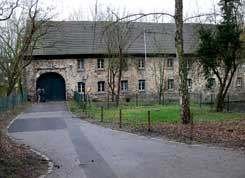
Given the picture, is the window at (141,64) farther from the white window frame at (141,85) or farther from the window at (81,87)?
the window at (81,87)

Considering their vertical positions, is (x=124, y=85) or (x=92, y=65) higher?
(x=92, y=65)

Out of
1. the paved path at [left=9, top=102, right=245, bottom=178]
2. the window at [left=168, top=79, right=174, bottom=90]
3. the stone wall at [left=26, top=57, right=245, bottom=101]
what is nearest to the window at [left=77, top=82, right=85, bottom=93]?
the stone wall at [left=26, top=57, right=245, bottom=101]

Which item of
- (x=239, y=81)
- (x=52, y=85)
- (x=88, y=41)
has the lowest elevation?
(x=52, y=85)

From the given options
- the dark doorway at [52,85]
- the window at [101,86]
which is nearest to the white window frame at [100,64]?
the window at [101,86]

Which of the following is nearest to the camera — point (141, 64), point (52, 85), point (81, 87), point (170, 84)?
point (52, 85)

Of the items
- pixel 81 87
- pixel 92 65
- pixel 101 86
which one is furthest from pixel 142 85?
pixel 81 87

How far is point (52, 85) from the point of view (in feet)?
184

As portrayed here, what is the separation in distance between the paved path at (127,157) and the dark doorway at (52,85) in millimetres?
34976

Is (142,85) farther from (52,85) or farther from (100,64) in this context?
(52,85)

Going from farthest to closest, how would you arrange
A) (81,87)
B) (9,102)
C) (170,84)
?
(170,84) < (81,87) < (9,102)

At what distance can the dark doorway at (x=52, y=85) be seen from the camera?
184 ft

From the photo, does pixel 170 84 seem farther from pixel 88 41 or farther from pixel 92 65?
pixel 88 41

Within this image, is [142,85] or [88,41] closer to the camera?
[88,41]

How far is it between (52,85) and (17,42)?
31.2 ft
